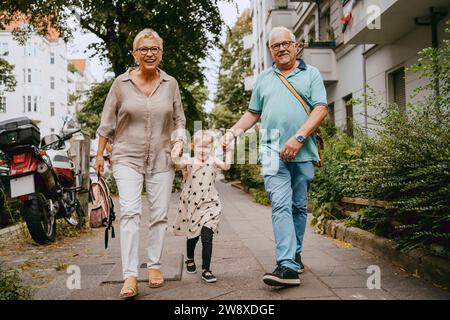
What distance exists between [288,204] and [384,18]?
25.2 feet

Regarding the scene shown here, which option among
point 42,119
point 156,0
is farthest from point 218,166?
point 42,119

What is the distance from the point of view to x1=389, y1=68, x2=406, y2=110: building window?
469 inches

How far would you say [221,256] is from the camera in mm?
5371

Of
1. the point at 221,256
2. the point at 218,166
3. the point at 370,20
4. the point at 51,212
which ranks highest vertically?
the point at 370,20

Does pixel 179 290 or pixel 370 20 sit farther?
pixel 370 20

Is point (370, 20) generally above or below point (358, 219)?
above

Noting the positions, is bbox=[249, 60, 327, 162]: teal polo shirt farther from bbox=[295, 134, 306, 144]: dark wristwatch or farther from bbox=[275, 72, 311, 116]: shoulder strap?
bbox=[295, 134, 306, 144]: dark wristwatch

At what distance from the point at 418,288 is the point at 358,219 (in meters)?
2.14

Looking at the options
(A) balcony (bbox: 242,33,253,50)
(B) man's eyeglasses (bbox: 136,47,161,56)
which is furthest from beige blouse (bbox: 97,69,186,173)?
(A) balcony (bbox: 242,33,253,50)

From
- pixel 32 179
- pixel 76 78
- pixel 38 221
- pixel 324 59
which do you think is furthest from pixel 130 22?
pixel 76 78

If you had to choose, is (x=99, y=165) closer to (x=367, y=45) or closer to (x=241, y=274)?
(x=241, y=274)

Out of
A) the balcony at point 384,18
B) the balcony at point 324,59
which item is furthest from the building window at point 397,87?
the balcony at point 324,59
